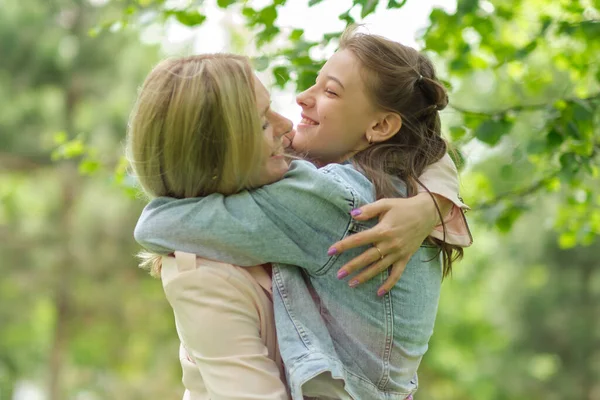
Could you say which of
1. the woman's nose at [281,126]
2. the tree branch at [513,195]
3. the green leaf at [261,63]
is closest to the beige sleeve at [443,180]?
the woman's nose at [281,126]

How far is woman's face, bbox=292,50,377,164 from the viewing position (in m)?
2.32

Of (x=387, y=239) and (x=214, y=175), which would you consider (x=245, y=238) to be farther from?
(x=387, y=239)

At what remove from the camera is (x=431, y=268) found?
7.30ft

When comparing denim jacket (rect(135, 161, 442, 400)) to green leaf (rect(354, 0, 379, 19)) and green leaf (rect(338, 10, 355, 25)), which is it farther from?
green leaf (rect(338, 10, 355, 25))

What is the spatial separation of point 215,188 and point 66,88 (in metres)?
12.1

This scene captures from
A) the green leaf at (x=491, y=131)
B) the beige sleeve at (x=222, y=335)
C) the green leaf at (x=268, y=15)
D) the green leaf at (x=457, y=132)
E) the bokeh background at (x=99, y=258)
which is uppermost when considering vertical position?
the beige sleeve at (x=222, y=335)

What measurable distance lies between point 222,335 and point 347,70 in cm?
83

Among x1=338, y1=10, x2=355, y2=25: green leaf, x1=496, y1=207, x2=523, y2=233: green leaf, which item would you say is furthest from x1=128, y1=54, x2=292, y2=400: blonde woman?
x1=496, y1=207, x2=523, y2=233: green leaf

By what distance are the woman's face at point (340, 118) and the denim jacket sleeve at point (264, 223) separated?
31cm

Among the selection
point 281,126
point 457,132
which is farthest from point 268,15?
point 281,126

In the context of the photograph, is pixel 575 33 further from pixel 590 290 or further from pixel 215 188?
pixel 590 290

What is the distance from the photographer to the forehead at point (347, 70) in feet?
7.63

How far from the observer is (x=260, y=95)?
6.76 feet

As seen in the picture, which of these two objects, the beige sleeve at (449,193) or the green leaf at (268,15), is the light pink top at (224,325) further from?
the green leaf at (268,15)
